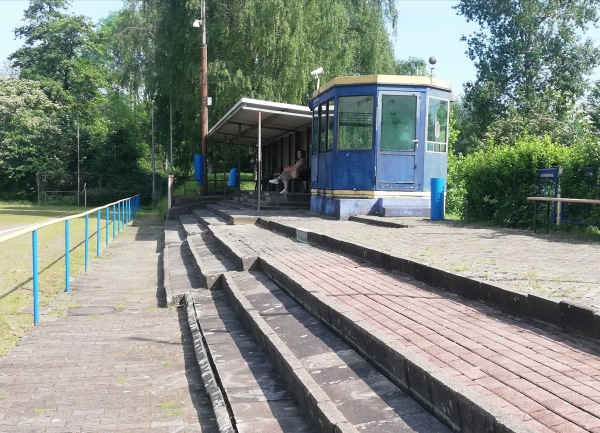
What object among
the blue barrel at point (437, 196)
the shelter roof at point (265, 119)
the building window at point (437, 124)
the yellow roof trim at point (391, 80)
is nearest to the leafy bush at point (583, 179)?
the blue barrel at point (437, 196)

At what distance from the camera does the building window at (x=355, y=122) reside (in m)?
13.5

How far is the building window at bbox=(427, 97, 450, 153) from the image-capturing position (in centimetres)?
1369

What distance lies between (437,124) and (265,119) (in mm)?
6759

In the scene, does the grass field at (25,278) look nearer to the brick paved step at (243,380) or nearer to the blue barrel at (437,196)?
the brick paved step at (243,380)

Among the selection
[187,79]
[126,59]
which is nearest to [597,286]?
[187,79]

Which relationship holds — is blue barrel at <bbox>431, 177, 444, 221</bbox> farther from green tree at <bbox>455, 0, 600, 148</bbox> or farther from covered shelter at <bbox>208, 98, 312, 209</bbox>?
green tree at <bbox>455, 0, 600, 148</bbox>

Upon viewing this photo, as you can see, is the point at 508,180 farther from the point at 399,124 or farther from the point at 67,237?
the point at 67,237

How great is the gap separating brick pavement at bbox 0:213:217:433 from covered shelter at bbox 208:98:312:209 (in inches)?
323

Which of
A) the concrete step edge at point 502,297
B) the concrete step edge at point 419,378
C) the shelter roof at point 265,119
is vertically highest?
the shelter roof at point 265,119

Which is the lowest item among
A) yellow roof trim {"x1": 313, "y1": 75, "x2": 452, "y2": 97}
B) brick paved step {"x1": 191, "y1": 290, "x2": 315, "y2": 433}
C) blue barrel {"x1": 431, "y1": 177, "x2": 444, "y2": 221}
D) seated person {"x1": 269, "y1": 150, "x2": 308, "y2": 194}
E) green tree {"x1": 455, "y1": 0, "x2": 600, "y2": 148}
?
brick paved step {"x1": 191, "y1": 290, "x2": 315, "y2": 433}

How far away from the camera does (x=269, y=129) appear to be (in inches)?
874

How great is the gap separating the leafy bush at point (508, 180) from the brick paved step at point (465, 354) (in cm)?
602

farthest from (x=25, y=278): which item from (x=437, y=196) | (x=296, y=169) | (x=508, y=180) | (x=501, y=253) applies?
(x=296, y=169)

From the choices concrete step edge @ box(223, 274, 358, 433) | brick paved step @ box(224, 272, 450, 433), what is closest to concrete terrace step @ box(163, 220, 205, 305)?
concrete step edge @ box(223, 274, 358, 433)
